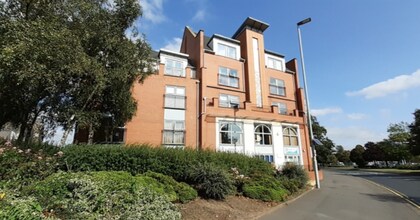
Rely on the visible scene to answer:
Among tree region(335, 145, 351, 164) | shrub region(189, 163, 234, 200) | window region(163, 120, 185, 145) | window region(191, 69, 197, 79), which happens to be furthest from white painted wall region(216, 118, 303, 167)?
tree region(335, 145, 351, 164)

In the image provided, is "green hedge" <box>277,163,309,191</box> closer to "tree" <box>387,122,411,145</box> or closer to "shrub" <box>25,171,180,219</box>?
"shrub" <box>25,171,180,219</box>

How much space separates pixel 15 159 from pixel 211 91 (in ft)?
57.1

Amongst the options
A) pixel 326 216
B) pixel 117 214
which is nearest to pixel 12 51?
pixel 117 214

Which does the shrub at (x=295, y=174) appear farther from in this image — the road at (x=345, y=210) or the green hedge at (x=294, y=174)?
the road at (x=345, y=210)

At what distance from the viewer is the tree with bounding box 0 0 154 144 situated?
32.2 feet

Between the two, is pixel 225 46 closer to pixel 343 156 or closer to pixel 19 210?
pixel 19 210

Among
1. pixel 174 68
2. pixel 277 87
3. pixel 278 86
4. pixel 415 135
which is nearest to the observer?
pixel 174 68

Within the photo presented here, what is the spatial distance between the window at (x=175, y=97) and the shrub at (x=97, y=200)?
15.1 meters

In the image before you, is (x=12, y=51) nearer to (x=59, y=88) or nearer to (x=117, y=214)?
(x=59, y=88)

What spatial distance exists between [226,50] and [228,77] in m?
3.39

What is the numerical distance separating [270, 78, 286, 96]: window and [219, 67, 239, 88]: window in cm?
465

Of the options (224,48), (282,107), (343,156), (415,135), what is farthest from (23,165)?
(343,156)

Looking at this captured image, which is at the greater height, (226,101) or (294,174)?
(226,101)

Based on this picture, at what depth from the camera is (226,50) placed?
27.1 m
